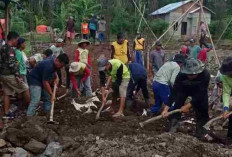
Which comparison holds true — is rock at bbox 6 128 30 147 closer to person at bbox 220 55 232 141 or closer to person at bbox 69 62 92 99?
person at bbox 69 62 92 99

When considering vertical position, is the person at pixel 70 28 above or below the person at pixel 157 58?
above

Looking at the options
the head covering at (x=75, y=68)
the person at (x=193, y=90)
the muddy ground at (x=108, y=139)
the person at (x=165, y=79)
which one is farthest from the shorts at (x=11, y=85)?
the person at (x=193, y=90)

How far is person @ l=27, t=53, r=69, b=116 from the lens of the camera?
6121 mm

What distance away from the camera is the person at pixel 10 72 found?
6320mm

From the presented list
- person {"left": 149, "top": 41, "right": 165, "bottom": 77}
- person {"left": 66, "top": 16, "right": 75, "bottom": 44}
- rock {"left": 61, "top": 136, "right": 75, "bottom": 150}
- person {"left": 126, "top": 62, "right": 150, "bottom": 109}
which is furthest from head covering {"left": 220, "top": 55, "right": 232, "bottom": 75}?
person {"left": 66, "top": 16, "right": 75, "bottom": 44}

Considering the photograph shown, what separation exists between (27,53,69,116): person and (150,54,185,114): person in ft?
6.20

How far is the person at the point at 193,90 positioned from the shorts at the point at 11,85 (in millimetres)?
2498

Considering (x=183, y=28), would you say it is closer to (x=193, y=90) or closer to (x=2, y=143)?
(x=193, y=90)

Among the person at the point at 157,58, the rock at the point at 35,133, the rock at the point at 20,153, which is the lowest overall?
the rock at the point at 20,153

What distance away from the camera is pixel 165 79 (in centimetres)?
698

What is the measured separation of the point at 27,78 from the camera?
6.68 meters

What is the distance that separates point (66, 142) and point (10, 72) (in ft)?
6.30

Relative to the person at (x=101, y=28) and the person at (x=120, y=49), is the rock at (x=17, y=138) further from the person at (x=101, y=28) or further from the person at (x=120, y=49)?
the person at (x=101, y=28)

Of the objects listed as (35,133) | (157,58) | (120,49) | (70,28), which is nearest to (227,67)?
(35,133)
